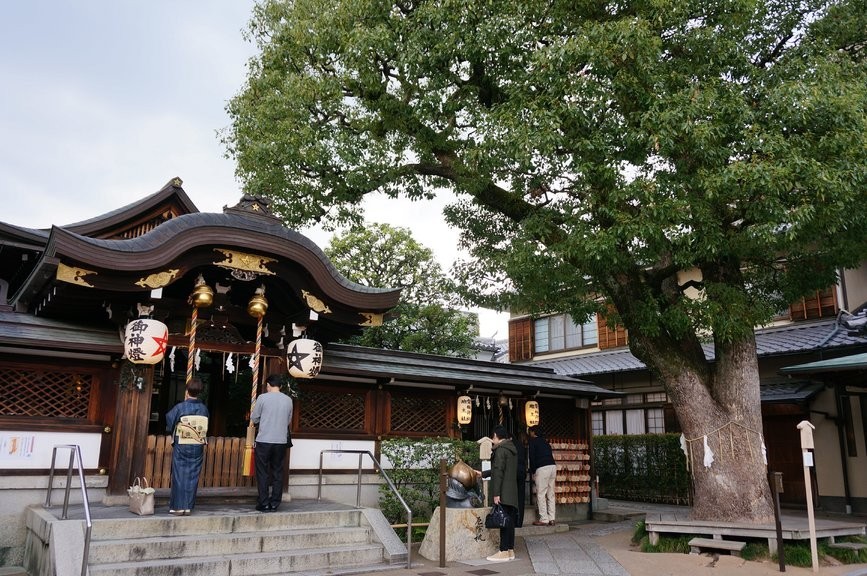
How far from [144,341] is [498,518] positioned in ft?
18.4

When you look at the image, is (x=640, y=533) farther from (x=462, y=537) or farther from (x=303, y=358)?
(x=303, y=358)

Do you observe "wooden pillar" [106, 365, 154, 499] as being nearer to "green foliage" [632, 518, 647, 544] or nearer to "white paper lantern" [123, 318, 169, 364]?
"white paper lantern" [123, 318, 169, 364]

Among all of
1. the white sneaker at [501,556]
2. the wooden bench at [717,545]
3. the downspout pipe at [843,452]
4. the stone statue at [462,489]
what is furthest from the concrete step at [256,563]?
the downspout pipe at [843,452]

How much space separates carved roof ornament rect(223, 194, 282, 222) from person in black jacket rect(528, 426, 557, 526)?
6.55 m

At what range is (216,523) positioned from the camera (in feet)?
26.4

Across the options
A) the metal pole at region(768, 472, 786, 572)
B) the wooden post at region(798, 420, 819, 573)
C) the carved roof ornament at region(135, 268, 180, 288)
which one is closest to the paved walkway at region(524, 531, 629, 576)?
the metal pole at region(768, 472, 786, 572)

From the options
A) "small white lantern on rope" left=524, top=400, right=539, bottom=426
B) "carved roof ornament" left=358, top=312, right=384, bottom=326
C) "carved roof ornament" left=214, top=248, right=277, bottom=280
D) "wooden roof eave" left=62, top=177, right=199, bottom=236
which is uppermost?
"wooden roof eave" left=62, top=177, right=199, bottom=236

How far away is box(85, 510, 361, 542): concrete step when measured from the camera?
741 centimetres

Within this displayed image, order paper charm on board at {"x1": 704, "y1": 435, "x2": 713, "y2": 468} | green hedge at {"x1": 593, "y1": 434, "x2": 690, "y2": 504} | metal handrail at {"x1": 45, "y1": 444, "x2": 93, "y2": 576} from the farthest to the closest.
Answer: green hedge at {"x1": 593, "y1": 434, "x2": 690, "y2": 504} → paper charm on board at {"x1": 704, "y1": 435, "x2": 713, "y2": 468} → metal handrail at {"x1": 45, "y1": 444, "x2": 93, "y2": 576}

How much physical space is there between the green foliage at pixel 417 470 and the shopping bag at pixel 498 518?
8.35 ft

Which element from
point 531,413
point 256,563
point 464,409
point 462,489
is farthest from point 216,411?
point 531,413

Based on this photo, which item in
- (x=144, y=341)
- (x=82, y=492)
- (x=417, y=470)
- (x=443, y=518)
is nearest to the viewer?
(x=82, y=492)

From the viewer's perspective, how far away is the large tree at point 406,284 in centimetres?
2075

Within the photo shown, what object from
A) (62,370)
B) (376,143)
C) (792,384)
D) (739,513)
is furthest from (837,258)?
(62,370)
